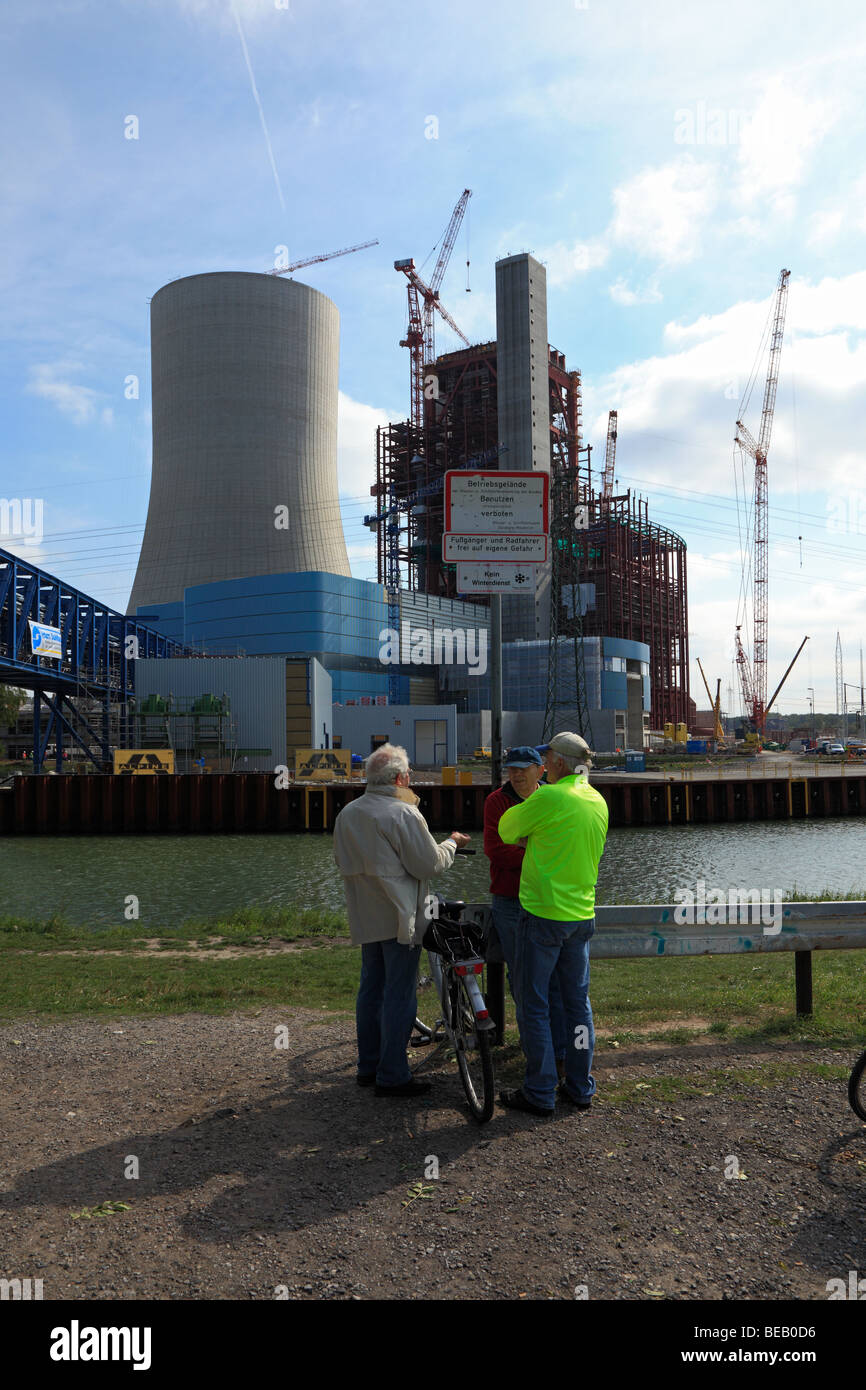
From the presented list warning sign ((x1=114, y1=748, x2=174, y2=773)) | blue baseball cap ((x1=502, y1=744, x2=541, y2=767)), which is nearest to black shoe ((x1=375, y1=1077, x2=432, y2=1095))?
blue baseball cap ((x1=502, y1=744, x2=541, y2=767))

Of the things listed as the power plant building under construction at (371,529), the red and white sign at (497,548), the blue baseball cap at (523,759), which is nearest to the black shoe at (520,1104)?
the blue baseball cap at (523,759)

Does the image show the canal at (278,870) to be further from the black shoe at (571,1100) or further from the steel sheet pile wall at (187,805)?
the black shoe at (571,1100)

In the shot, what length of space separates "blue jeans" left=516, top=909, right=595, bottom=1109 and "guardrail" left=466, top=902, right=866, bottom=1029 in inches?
32.9

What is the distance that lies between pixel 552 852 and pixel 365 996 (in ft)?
4.74

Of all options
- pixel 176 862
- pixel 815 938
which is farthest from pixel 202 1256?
pixel 176 862

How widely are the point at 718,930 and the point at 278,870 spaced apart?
17037 millimetres

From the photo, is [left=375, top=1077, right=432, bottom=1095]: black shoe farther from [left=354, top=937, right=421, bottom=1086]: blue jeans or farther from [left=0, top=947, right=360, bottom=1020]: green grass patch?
[left=0, top=947, right=360, bottom=1020]: green grass patch

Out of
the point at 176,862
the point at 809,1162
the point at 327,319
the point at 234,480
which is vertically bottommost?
the point at 176,862

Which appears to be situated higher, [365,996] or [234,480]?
[234,480]

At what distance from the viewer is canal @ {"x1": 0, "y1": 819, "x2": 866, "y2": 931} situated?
16609 mm

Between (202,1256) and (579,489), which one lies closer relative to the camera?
(202,1256)

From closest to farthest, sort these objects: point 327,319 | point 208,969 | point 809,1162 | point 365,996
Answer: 1. point 809,1162
2. point 365,996
3. point 208,969
4. point 327,319
